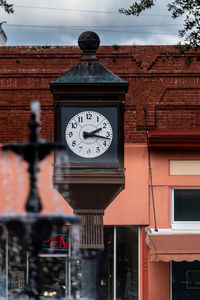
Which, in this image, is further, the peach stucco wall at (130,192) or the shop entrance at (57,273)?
the shop entrance at (57,273)

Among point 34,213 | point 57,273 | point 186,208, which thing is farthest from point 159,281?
point 34,213

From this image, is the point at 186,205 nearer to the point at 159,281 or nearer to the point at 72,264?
the point at 159,281

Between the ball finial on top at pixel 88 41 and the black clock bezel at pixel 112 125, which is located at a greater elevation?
the ball finial on top at pixel 88 41

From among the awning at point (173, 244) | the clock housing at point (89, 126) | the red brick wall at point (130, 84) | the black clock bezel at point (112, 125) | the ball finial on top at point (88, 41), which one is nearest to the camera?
the clock housing at point (89, 126)

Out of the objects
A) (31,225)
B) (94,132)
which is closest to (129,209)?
(94,132)

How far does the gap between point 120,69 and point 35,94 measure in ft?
5.67

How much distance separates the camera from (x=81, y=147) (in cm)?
633

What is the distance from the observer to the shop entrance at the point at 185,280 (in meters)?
11.0

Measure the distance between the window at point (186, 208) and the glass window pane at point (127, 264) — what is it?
0.85 m

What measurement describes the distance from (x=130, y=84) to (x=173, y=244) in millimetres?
3197

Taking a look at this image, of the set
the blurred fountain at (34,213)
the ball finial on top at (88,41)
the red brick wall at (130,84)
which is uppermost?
the red brick wall at (130,84)

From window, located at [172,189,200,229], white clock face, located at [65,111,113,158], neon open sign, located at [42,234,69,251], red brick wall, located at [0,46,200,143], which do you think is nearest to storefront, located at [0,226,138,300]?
neon open sign, located at [42,234,69,251]

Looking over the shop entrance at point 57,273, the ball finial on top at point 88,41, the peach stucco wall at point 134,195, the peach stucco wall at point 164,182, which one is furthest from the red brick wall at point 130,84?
the ball finial on top at point 88,41

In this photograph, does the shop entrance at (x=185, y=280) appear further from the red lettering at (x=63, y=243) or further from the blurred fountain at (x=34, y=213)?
the blurred fountain at (x=34, y=213)
